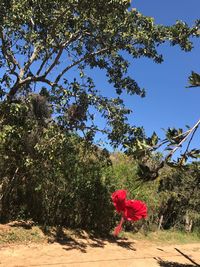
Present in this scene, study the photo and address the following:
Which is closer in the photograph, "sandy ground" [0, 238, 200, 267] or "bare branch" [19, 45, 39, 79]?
"sandy ground" [0, 238, 200, 267]

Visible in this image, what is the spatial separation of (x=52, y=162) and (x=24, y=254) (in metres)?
2.75

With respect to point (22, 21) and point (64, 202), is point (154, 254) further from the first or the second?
point (22, 21)

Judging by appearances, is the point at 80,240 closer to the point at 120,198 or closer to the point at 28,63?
the point at 120,198

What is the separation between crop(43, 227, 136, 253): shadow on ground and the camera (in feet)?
34.7

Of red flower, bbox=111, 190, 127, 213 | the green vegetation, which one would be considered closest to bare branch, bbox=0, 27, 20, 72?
the green vegetation

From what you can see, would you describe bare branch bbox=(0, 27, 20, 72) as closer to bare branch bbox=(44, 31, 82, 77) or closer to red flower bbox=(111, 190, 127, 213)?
Answer: bare branch bbox=(44, 31, 82, 77)

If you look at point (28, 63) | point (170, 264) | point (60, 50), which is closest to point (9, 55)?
point (28, 63)

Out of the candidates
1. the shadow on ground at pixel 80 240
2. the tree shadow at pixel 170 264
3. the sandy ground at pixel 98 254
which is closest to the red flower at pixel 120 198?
the sandy ground at pixel 98 254

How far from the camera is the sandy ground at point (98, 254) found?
885 cm

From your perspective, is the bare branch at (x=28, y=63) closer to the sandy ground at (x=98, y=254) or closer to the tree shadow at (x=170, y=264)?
the sandy ground at (x=98, y=254)

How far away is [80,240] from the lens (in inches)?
444

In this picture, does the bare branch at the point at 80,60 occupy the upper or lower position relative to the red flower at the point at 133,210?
upper

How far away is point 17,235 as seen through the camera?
10.2m

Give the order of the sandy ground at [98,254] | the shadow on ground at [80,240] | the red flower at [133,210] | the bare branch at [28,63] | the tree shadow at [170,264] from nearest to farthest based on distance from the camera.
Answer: the sandy ground at [98,254] → the tree shadow at [170,264] → the red flower at [133,210] → the shadow on ground at [80,240] → the bare branch at [28,63]
